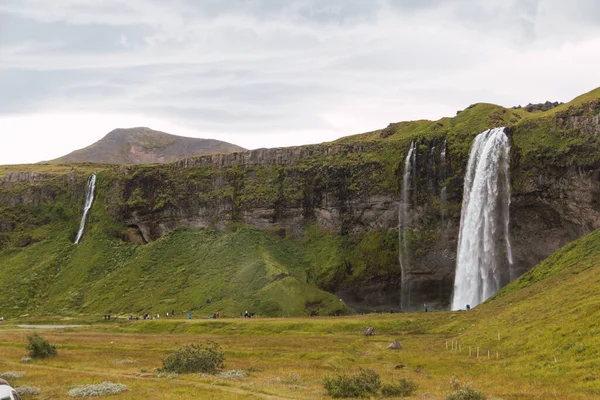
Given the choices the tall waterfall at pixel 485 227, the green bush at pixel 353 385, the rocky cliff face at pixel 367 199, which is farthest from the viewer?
the rocky cliff face at pixel 367 199

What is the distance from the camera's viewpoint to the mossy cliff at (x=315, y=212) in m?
90.7

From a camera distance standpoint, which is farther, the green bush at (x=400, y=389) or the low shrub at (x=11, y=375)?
the low shrub at (x=11, y=375)

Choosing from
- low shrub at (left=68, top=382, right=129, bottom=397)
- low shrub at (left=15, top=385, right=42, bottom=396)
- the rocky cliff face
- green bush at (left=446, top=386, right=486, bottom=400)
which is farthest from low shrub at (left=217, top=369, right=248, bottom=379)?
the rocky cliff face

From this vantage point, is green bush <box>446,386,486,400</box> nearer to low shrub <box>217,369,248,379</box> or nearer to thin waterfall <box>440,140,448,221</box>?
low shrub <box>217,369,248,379</box>

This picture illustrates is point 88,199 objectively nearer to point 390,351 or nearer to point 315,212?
point 315,212

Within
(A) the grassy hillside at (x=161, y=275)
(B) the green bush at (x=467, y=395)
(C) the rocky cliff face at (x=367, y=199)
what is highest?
(C) the rocky cliff face at (x=367, y=199)

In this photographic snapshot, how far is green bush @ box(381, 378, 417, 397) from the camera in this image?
31.0m

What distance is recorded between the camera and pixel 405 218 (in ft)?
358

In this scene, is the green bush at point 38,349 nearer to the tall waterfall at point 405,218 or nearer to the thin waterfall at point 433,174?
the tall waterfall at point 405,218

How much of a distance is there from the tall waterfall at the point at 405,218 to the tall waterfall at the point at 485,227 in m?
13.3

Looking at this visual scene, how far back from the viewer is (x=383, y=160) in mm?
115688

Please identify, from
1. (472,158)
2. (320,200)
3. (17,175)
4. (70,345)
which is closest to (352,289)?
(320,200)

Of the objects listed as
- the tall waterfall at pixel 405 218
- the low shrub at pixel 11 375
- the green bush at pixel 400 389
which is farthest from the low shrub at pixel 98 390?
the tall waterfall at pixel 405 218

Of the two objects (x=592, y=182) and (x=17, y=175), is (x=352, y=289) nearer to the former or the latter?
(x=592, y=182)
